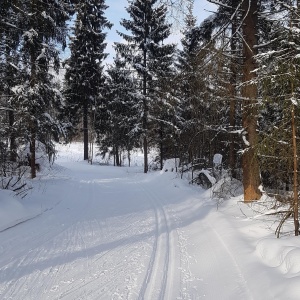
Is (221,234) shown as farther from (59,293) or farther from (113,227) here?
(59,293)

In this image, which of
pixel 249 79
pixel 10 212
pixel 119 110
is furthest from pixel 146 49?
pixel 10 212

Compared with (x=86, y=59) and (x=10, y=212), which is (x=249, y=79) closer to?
(x=10, y=212)

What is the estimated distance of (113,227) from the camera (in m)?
7.63

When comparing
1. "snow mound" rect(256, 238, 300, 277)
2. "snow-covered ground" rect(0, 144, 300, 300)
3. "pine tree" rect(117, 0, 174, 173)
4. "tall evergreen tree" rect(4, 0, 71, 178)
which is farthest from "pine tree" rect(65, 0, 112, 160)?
"snow mound" rect(256, 238, 300, 277)

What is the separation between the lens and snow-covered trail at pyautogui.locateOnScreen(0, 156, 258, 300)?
417 centimetres

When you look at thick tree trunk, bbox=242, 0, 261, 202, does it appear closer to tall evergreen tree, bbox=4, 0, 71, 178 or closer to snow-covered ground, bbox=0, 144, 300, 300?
snow-covered ground, bbox=0, 144, 300, 300

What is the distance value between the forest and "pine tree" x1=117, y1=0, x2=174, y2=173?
76 mm

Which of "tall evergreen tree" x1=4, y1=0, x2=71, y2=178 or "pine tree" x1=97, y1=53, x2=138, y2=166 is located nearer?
"tall evergreen tree" x1=4, y1=0, x2=71, y2=178

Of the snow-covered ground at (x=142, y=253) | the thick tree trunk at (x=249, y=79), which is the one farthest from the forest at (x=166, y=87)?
the snow-covered ground at (x=142, y=253)

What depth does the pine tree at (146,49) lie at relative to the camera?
23047mm

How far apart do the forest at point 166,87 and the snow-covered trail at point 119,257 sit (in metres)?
1.77

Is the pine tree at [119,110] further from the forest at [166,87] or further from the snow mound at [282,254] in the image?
the snow mound at [282,254]

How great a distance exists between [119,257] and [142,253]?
1.46 feet

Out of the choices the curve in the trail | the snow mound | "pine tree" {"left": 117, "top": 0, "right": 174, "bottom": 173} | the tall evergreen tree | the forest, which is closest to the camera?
the curve in the trail
